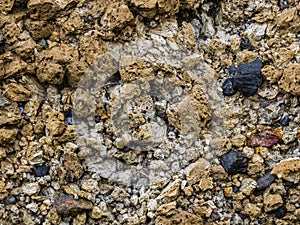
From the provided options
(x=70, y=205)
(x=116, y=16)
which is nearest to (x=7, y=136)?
(x=70, y=205)

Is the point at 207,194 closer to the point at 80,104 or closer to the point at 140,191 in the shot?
the point at 140,191

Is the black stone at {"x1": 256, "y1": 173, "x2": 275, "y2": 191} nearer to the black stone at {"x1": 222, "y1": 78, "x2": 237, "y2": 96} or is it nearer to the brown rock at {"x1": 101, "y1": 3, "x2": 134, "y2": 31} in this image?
the black stone at {"x1": 222, "y1": 78, "x2": 237, "y2": 96}

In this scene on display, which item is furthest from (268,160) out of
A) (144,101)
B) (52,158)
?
(52,158)

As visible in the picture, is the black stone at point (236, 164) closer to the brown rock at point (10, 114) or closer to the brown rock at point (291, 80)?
the brown rock at point (291, 80)

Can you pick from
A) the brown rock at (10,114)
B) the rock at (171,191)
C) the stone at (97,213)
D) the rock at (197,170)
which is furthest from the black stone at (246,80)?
the brown rock at (10,114)

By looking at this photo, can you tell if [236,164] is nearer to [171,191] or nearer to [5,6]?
[171,191]

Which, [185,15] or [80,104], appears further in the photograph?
[185,15]

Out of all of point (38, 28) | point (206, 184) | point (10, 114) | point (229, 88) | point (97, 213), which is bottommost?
point (97, 213)
